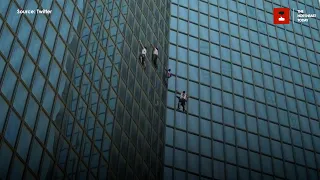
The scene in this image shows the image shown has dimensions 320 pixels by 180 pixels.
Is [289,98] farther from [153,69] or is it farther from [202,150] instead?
[153,69]

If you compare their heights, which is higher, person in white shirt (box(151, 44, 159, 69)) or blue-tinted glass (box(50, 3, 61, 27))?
person in white shirt (box(151, 44, 159, 69))

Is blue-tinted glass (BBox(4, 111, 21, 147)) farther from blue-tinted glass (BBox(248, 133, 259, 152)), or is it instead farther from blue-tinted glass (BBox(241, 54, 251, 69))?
blue-tinted glass (BBox(241, 54, 251, 69))

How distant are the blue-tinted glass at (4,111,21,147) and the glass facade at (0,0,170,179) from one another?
59 mm

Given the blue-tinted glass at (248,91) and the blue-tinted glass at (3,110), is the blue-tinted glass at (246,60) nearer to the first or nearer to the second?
the blue-tinted glass at (248,91)

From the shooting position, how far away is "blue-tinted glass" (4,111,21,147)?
29609 mm

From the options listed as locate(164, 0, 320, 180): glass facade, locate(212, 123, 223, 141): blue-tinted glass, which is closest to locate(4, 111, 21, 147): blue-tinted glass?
locate(164, 0, 320, 180): glass facade

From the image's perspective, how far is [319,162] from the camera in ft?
232

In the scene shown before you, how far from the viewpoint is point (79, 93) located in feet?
130

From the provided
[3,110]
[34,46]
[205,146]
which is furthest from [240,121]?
[3,110]

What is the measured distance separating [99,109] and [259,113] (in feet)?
113

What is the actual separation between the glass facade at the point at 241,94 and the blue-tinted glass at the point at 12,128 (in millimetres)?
32335

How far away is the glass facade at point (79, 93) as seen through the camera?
31094mm

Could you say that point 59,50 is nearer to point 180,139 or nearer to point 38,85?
point 38,85

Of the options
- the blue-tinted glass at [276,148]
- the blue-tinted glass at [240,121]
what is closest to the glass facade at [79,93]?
the blue-tinted glass at [240,121]
